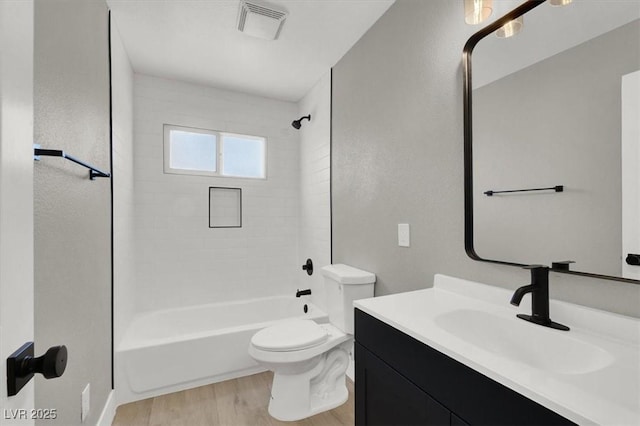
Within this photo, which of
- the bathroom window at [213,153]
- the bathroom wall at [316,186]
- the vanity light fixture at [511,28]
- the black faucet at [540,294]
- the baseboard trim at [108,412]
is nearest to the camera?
the black faucet at [540,294]

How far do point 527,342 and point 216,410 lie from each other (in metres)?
1.82

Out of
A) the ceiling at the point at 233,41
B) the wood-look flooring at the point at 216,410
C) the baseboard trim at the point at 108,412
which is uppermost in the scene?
the ceiling at the point at 233,41

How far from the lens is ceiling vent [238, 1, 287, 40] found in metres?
1.80

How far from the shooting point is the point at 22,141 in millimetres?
525

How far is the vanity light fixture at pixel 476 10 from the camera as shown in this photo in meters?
1.24

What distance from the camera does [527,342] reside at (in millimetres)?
967

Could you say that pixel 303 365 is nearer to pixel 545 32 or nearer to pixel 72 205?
pixel 72 205

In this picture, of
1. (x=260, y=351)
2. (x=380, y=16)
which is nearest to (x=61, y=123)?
(x=260, y=351)

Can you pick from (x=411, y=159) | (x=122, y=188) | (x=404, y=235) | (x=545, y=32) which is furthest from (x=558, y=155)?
(x=122, y=188)

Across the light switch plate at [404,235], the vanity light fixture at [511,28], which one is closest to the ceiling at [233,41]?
the vanity light fixture at [511,28]

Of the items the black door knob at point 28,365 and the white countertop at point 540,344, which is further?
the white countertop at point 540,344

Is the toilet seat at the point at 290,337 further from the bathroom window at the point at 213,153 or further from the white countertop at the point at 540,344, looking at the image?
the bathroom window at the point at 213,153

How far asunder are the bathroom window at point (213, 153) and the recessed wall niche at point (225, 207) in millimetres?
174

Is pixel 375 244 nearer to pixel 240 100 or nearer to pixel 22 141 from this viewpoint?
pixel 22 141
